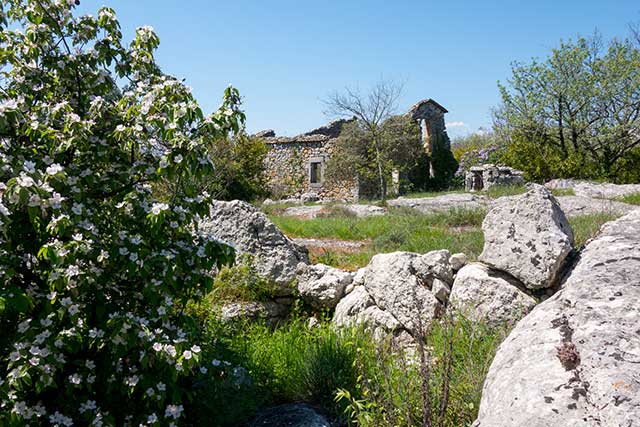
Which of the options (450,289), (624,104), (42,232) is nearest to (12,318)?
(42,232)

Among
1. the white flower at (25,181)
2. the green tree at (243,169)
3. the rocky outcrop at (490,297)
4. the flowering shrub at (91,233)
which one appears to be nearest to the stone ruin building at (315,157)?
the green tree at (243,169)

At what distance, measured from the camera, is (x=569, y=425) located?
6.63 feet

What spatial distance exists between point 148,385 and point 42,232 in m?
1.10

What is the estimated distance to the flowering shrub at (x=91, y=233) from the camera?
8.95 ft

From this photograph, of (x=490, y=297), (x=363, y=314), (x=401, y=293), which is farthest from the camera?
(x=363, y=314)

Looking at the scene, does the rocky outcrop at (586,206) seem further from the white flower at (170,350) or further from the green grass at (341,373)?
the white flower at (170,350)

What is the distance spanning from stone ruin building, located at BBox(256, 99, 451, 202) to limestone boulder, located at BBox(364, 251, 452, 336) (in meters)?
20.7

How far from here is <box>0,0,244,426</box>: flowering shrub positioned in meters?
2.73

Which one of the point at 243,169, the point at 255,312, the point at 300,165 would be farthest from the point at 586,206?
the point at 300,165

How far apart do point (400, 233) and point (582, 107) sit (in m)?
16.4

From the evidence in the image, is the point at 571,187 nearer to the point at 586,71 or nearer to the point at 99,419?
the point at 586,71

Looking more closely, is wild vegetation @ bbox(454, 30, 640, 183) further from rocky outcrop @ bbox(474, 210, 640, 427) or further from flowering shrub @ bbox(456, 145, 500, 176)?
rocky outcrop @ bbox(474, 210, 640, 427)

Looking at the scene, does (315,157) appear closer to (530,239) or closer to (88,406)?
(530,239)

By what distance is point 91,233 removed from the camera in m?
2.89
